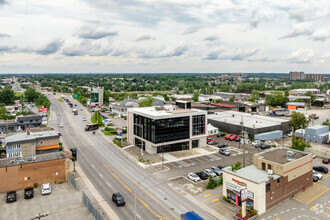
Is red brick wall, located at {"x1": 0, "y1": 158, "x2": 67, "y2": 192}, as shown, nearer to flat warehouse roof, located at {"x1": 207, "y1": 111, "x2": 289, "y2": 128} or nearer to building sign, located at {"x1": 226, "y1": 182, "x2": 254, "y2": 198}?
→ building sign, located at {"x1": 226, "y1": 182, "x2": 254, "y2": 198}

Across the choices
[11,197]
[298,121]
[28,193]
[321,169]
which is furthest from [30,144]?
[298,121]

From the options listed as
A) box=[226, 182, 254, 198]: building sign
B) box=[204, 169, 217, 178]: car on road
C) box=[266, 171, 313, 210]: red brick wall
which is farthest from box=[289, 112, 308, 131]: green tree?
box=[226, 182, 254, 198]: building sign

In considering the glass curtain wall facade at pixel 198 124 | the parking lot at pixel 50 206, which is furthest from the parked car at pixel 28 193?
the glass curtain wall facade at pixel 198 124

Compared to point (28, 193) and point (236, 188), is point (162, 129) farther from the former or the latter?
point (28, 193)

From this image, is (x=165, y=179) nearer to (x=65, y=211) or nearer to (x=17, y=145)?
(x=65, y=211)

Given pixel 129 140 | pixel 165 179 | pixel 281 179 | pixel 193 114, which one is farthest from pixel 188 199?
pixel 129 140

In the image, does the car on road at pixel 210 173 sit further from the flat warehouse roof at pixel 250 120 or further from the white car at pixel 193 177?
the flat warehouse roof at pixel 250 120

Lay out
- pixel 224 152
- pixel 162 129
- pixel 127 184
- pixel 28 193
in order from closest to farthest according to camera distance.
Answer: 1. pixel 28 193
2. pixel 127 184
3. pixel 224 152
4. pixel 162 129
